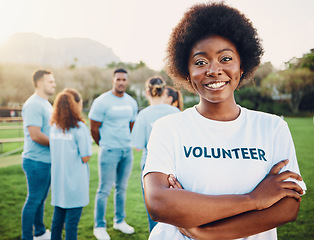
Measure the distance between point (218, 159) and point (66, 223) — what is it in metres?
2.31

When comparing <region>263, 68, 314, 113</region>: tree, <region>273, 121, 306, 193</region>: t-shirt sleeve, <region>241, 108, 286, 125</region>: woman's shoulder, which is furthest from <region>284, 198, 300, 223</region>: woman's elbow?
<region>263, 68, 314, 113</region>: tree

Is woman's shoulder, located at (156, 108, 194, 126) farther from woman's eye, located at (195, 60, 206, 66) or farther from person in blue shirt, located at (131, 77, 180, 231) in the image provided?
person in blue shirt, located at (131, 77, 180, 231)

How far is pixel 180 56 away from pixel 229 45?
1.10 feet

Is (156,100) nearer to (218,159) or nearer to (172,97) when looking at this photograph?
(172,97)

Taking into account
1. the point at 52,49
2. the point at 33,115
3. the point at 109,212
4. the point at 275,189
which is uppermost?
the point at 52,49

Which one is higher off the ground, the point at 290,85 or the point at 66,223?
the point at 290,85

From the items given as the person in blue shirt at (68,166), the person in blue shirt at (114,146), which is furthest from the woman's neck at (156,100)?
the person in blue shirt at (68,166)

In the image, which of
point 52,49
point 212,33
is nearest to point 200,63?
point 212,33

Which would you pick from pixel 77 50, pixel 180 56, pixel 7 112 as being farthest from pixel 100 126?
pixel 77 50

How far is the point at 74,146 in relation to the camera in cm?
297

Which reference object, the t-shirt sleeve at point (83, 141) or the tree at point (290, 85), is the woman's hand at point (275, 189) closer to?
the t-shirt sleeve at point (83, 141)

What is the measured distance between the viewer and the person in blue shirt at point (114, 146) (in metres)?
3.78

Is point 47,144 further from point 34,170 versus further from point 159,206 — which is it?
point 159,206

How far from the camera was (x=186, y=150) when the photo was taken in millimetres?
1268
